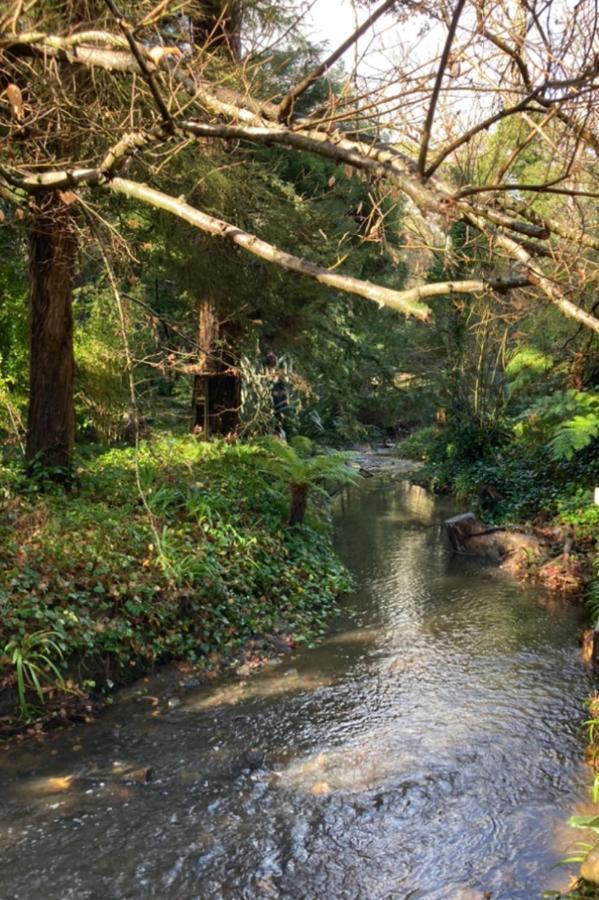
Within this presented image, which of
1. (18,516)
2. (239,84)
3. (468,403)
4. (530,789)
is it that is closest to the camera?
(530,789)

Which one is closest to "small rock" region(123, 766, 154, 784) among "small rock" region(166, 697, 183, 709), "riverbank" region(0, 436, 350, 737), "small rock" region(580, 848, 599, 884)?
"riverbank" region(0, 436, 350, 737)

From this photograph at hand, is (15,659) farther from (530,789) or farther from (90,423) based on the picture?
(90,423)

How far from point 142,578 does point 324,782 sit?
2.74 meters

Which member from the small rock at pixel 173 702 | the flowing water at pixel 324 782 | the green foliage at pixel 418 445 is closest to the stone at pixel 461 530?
the flowing water at pixel 324 782

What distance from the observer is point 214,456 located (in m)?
10.7

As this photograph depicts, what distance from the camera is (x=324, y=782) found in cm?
506

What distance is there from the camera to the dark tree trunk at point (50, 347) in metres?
8.06

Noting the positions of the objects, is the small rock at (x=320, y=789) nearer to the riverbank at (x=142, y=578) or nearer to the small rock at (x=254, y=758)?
the small rock at (x=254, y=758)

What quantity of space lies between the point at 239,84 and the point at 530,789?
6.10 m

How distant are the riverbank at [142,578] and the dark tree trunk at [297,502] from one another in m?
0.12

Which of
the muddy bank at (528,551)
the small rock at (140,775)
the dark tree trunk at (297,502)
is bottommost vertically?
the small rock at (140,775)

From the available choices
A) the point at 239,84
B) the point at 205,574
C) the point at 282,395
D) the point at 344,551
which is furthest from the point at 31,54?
the point at 282,395

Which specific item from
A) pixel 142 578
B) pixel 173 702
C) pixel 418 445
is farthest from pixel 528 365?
pixel 418 445

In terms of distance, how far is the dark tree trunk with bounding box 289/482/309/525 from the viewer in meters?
10.1
